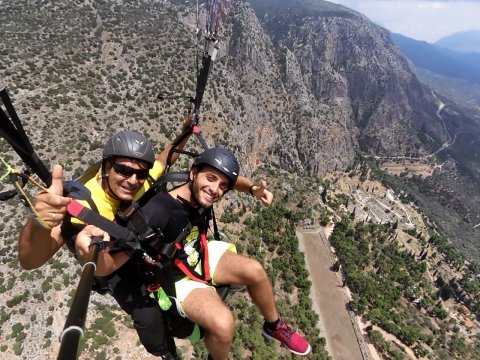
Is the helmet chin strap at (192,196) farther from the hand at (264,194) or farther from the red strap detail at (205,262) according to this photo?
the hand at (264,194)

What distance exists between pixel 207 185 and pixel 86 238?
292 centimetres

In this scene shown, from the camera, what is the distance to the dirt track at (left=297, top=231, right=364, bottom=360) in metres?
47.7

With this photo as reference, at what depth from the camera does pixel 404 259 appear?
278 ft

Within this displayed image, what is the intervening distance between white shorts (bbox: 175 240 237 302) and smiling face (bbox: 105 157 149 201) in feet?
6.91

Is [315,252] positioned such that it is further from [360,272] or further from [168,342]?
[168,342]

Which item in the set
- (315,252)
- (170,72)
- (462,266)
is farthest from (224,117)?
(462,266)

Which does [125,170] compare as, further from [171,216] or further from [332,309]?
[332,309]

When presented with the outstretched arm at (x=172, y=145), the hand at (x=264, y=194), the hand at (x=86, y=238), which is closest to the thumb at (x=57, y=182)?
the hand at (x=86, y=238)

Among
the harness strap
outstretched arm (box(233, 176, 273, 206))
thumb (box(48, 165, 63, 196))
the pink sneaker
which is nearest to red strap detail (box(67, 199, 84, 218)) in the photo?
thumb (box(48, 165, 63, 196))

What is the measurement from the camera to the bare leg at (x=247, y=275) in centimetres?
706

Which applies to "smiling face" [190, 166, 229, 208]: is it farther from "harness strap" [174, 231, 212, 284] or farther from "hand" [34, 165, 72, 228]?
"hand" [34, 165, 72, 228]

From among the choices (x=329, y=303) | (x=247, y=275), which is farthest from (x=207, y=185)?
(x=329, y=303)

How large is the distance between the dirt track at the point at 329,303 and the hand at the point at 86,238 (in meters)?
48.8

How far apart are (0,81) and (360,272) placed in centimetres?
6884
